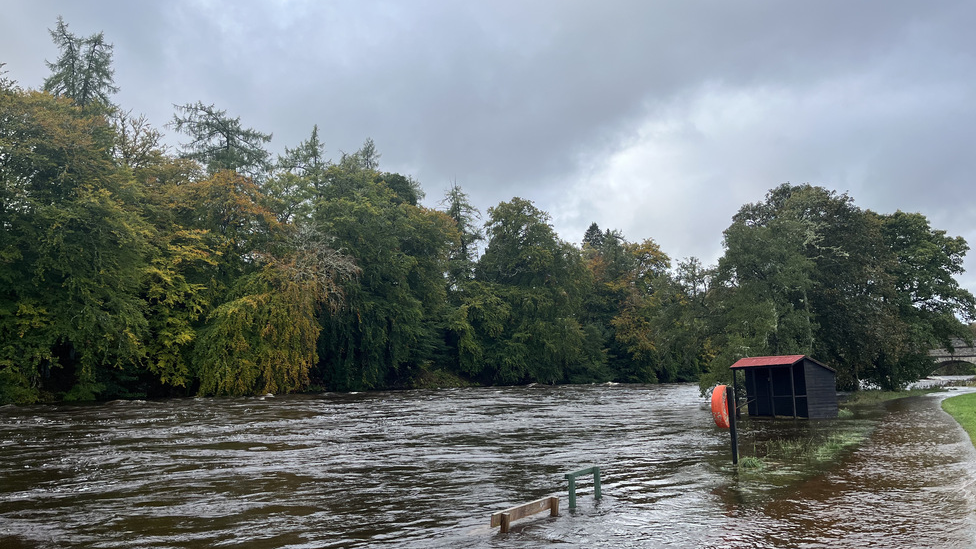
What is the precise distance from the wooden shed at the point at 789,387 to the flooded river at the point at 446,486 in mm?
1893

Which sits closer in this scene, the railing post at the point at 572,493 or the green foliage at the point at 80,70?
the railing post at the point at 572,493

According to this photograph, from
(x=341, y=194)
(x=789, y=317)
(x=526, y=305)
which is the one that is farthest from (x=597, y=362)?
(x=789, y=317)

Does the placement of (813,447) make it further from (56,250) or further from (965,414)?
(56,250)

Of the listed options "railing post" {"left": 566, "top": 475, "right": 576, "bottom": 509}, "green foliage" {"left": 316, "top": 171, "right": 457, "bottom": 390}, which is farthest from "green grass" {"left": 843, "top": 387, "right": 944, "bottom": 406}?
"green foliage" {"left": 316, "top": 171, "right": 457, "bottom": 390}

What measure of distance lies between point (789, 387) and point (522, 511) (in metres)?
19.8

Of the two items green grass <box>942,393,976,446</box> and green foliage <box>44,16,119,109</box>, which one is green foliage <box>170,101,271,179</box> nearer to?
green foliage <box>44,16,119,109</box>

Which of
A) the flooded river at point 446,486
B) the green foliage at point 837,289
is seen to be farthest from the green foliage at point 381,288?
the green foliage at point 837,289

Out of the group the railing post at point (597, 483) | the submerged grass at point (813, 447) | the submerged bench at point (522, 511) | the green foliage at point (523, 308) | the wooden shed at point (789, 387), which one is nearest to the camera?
the submerged bench at point (522, 511)

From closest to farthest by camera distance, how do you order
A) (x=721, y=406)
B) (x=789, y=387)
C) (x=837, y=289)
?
(x=721, y=406) → (x=789, y=387) → (x=837, y=289)

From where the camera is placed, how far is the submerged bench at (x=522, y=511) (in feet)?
30.1

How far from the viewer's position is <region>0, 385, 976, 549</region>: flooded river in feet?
29.6

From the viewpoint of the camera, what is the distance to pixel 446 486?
12820 mm

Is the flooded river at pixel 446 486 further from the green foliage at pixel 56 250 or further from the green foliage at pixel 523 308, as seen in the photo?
the green foliage at pixel 523 308

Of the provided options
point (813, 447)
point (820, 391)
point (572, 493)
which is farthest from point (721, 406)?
point (820, 391)
